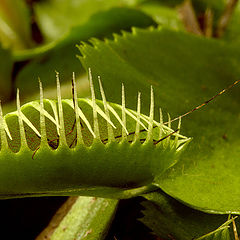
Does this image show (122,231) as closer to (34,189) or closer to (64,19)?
(34,189)

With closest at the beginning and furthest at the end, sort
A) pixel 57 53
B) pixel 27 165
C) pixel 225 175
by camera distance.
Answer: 1. pixel 27 165
2. pixel 225 175
3. pixel 57 53

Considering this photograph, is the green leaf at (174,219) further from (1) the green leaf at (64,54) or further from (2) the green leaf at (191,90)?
(1) the green leaf at (64,54)

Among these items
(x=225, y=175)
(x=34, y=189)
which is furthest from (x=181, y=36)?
(x=34, y=189)

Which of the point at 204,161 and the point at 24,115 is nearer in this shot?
the point at 24,115

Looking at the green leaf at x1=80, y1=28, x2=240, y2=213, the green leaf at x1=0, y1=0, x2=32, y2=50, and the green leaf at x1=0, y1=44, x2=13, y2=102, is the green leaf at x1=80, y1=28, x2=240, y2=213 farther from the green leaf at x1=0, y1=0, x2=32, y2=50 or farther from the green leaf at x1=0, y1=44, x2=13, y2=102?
the green leaf at x1=0, y1=0, x2=32, y2=50

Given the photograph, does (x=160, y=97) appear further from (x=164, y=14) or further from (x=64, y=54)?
(x=164, y=14)

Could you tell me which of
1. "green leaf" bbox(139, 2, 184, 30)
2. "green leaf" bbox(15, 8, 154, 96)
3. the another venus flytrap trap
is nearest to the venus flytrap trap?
the another venus flytrap trap
